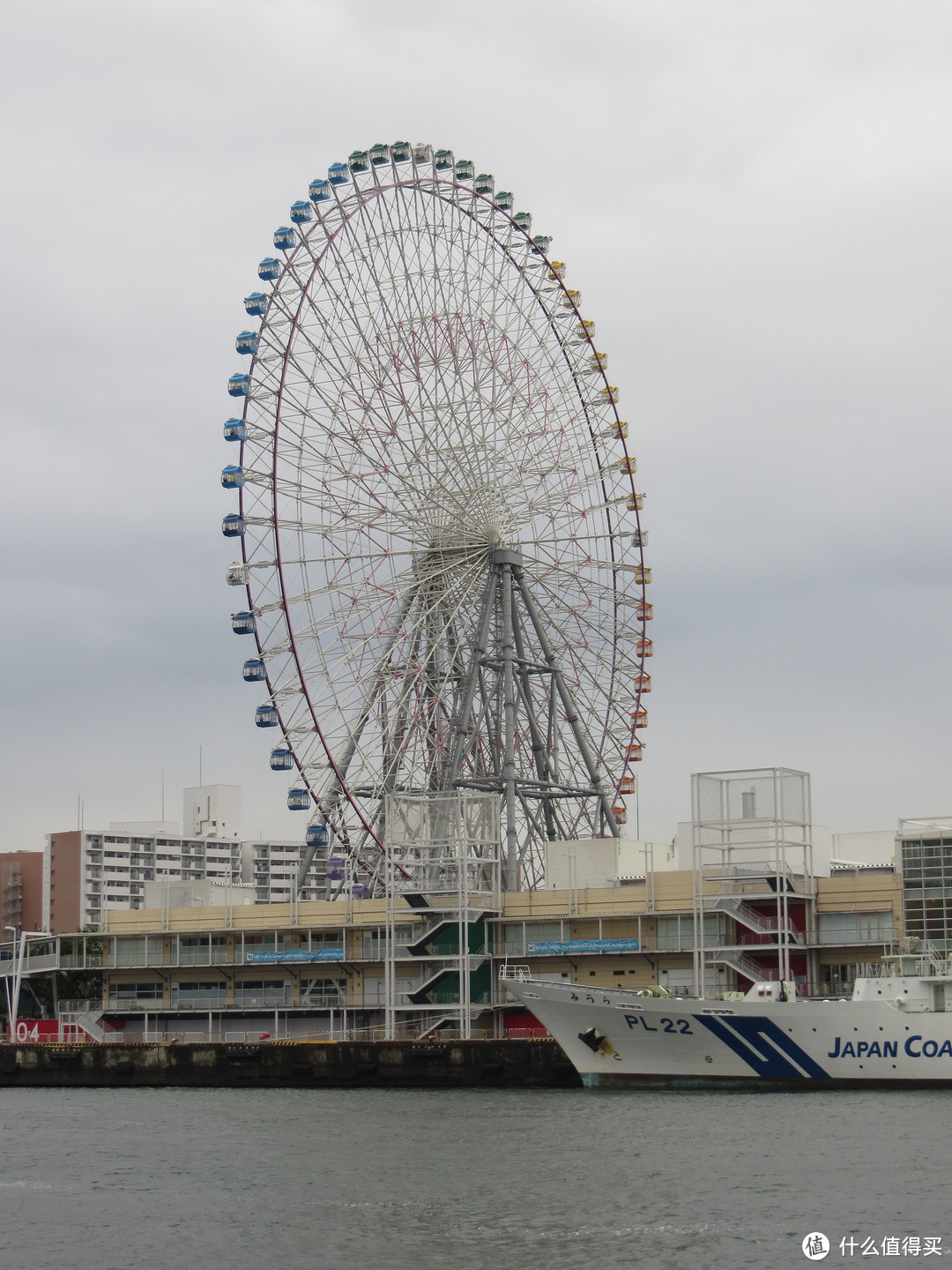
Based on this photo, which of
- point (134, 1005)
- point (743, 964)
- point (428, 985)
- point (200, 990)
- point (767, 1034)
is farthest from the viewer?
point (134, 1005)

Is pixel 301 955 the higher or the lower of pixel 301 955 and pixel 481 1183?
the higher

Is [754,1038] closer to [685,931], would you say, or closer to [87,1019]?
[685,931]

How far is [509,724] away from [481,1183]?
43.9m

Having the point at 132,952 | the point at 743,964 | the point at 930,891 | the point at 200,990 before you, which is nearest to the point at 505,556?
Answer: the point at 743,964

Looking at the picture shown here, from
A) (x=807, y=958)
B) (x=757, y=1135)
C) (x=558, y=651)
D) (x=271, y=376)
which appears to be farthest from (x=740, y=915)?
(x=271, y=376)

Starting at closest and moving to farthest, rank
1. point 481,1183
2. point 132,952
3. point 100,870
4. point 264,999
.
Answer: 1. point 481,1183
2. point 264,999
3. point 132,952
4. point 100,870

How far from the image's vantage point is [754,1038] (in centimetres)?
6788

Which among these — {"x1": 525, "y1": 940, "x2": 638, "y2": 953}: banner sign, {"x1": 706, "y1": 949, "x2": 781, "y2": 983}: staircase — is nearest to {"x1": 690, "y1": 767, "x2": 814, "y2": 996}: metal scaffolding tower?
{"x1": 706, "y1": 949, "x2": 781, "y2": 983}: staircase

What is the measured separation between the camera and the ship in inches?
2625

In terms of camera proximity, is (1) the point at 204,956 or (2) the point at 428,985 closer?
(2) the point at 428,985

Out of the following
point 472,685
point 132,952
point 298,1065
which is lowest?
point 298,1065

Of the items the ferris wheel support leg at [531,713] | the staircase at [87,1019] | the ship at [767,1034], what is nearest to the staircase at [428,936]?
the ferris wheel support leg at [531,713]

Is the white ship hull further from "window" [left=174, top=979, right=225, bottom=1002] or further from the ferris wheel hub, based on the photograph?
"window" [left=174, top=979, right=225, bottom=1002]

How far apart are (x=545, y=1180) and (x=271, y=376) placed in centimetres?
4399
